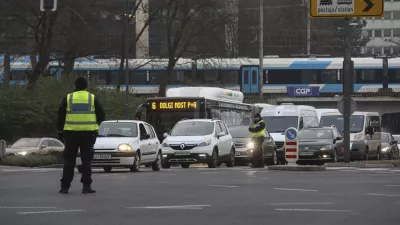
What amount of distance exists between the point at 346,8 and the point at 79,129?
56.8ft

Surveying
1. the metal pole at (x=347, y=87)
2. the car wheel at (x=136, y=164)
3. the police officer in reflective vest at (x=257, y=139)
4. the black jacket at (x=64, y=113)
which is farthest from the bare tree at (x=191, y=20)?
the black jacket at (x=64, y=113)

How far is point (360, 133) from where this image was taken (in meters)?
44.4

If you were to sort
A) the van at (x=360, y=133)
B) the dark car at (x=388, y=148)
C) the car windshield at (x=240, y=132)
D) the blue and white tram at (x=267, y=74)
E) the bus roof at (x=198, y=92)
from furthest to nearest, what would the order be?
the blue and white tram at (x=267, y=74) → the dark car at (x=388, y=148) → the van at (x=360, y=133) → the bus roof at (x=198, y=92) → the car windshield at (x=240, y=132)

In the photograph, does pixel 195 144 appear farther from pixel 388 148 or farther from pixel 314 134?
pixel 388 148

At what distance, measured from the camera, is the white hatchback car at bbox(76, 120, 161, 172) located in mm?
26953

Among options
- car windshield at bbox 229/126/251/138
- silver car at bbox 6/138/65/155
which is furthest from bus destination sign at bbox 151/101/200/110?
silver car at bbox 6/138/65/155

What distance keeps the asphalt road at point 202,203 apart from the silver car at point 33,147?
56.9 feet

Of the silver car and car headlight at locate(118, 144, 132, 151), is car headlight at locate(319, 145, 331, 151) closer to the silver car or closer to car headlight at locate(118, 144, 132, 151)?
the silver car

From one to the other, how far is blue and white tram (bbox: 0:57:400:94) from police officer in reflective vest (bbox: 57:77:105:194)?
56.9 metres

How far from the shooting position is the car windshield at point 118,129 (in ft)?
92.0

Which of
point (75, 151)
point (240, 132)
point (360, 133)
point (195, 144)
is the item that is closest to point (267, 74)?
point (360, 133)

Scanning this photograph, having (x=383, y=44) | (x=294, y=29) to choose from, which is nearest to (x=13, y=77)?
(x=294, y=29)

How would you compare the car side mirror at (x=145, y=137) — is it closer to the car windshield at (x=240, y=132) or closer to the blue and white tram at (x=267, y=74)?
the car windshield at (x=240, y=132)

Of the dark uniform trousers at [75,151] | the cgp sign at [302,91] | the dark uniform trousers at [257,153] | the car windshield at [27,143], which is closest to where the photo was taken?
the dark uniform trousers at [75,151]
